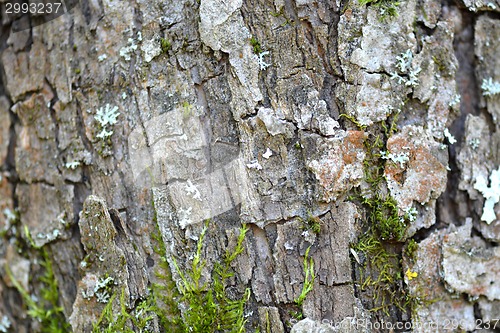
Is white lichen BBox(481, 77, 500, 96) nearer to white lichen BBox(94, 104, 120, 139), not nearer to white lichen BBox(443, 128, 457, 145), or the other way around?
white lichen BBox(443, 128, 457, 145)

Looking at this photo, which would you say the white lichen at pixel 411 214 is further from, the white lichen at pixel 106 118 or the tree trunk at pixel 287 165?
the white lichen at pixel 106 118

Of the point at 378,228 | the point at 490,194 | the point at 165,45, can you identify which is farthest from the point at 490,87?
the point at 165,45

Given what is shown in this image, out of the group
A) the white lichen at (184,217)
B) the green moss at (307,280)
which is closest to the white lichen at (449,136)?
the green moss at (307,280)

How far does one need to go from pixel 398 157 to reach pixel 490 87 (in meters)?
0.47

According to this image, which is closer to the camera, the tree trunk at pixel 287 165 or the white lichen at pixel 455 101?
the tree trunk at pixel 287 165

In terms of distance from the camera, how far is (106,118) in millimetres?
1640

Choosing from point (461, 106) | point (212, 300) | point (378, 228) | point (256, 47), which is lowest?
point (212, 300)

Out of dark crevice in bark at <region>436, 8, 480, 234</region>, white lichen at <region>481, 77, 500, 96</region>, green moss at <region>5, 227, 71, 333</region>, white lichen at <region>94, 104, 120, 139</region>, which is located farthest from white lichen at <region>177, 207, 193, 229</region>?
white lichen at <region>481, 77, 500, 96</region>

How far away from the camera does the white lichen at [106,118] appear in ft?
5.35

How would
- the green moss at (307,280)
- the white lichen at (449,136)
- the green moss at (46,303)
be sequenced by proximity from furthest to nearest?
the green moss at (46,303) < the white lichen at (449,136) < the green moss at (307,280)

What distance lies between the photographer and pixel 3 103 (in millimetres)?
1905

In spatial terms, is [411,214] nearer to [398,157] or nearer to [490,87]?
[398,157]

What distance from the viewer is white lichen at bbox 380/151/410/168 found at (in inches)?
59.8

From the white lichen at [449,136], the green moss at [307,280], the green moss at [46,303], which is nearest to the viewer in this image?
the green moss at [307,280]
